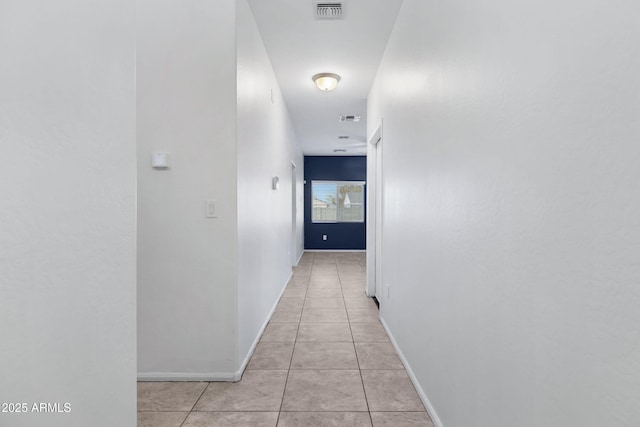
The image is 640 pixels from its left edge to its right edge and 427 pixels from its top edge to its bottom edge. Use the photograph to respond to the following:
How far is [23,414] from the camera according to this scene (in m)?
0.69

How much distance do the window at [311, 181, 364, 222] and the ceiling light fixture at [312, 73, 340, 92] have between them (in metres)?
5.35

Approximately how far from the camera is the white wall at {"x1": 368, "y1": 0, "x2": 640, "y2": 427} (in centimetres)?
68

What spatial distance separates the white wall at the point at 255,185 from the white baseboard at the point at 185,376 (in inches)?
4.7

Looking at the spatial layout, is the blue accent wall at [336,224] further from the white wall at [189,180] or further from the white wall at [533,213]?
the white wall at [533,213]

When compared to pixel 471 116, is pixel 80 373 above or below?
below

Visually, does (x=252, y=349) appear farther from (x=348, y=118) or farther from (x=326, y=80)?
(x=348, y=118)

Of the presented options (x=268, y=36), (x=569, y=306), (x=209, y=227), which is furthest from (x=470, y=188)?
(x=268, y=36)

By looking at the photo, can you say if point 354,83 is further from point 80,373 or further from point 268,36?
point 80,373

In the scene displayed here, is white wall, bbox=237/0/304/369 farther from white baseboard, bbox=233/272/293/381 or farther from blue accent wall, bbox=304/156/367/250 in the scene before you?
blue accent wall, bbox=304/156/367/250

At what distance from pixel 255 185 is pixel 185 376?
1.53m

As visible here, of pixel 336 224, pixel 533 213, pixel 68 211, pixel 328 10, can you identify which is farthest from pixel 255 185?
pixel 336 224

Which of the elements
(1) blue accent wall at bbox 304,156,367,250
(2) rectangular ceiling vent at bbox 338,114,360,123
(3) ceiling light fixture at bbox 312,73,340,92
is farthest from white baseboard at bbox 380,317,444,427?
(1) blue accent wall at bbox 304,156,367,250

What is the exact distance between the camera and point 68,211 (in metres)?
0.81

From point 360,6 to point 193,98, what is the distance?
1.48 meters
